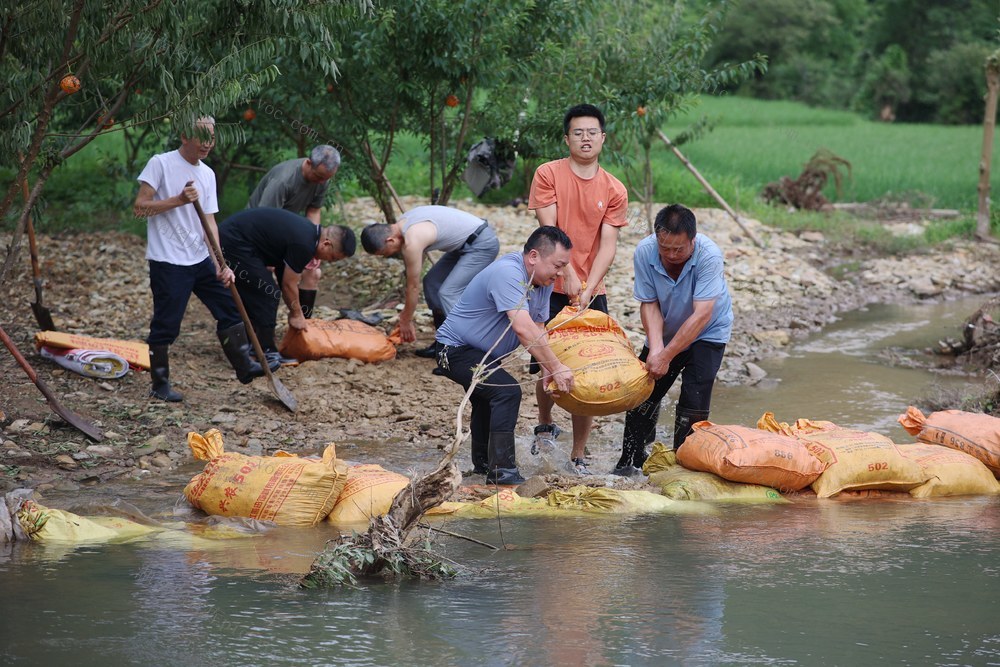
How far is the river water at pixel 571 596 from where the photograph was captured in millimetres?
3545

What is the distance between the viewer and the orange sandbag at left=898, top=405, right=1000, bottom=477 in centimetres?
570

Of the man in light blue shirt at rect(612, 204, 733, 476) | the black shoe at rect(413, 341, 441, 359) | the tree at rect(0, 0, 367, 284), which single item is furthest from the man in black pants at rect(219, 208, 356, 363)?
the man in light blue shirt at rect(612, 204, 733, 476)

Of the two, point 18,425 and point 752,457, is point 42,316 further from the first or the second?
point 752,457

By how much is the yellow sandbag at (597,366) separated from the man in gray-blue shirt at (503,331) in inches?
3.9

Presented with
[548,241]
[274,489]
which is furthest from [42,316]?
[548,241]

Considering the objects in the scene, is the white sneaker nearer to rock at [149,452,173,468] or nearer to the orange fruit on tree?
rock at [149,452,173,468]

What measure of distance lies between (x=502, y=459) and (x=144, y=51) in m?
2.64

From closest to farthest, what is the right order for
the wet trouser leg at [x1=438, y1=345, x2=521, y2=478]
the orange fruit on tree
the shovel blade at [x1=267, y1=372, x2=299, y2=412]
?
the orange fruit on tree, the wet trouser leg at [x1=438, y1=345, x2=521, y2=478], the shovel blade at [x1=267, y1=372, x2=299, y2=412]

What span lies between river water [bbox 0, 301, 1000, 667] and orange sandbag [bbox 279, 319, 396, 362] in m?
2.32

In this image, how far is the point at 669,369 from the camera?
19.0 ft

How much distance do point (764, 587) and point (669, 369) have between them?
1776 mm

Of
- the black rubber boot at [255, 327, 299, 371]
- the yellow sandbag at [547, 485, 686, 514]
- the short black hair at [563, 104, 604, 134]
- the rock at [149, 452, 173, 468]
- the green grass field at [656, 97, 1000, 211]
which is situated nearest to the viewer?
the yellow sandbag at [547, 485, 686, 514]

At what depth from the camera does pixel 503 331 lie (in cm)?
536

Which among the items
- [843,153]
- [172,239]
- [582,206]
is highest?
[843,153]
